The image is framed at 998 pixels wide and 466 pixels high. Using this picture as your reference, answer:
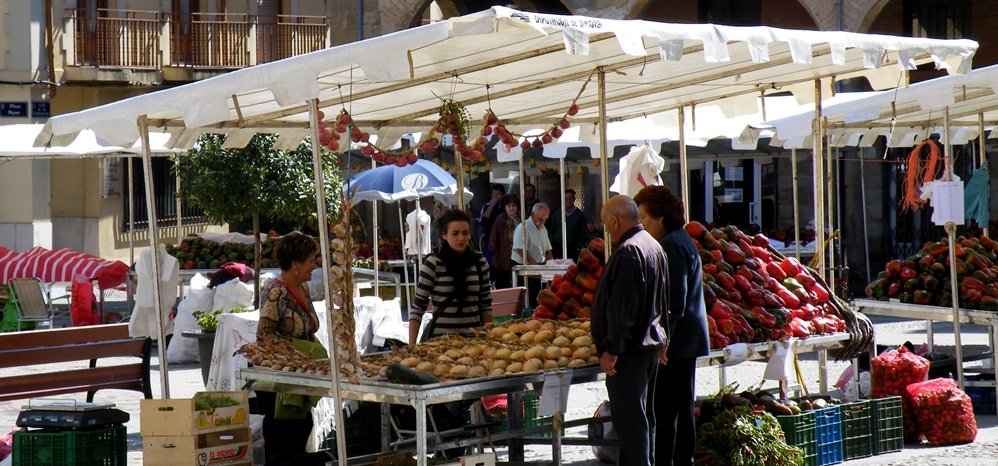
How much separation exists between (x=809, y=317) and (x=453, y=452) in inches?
95.6

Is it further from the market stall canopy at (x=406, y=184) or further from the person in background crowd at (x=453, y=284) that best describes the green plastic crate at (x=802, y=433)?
the market stall canopy at (x=406, y=184)

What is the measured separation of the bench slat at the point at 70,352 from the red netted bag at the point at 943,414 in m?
5.61

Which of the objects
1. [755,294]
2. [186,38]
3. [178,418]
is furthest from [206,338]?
[186,38]

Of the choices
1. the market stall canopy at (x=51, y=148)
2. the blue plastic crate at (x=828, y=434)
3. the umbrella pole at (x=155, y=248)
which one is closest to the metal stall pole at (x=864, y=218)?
the market stall canopy at (x=51, y=148)

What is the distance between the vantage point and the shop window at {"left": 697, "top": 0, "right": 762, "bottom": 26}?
24.2 m

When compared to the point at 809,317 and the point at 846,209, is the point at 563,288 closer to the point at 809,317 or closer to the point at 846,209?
the point at 809,317

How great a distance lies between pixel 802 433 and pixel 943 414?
1.45 m

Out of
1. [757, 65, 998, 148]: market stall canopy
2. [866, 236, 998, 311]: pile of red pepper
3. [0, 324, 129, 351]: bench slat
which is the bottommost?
[0, 324, 129, 351]: bench slat

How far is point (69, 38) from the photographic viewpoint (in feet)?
88.9

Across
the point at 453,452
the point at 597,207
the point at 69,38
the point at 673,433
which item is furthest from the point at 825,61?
the point at 69,38

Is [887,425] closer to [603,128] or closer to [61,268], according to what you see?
[603,128]

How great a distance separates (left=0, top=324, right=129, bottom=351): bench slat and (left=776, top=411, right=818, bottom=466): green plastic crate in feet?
16.4

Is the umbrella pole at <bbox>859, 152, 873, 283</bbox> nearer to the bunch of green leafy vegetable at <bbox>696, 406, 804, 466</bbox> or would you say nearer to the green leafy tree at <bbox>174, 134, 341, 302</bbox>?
the green leafy tree at <bbox>174, 134, 341, 302</bbox>

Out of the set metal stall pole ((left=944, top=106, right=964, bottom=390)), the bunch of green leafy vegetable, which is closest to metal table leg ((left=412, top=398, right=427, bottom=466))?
the bunch of green leafy vegetable
